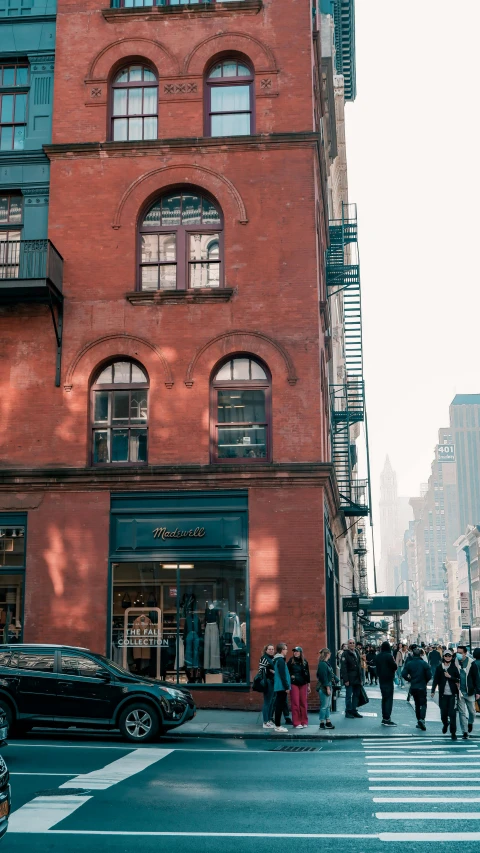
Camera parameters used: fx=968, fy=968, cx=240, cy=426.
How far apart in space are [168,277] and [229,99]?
5.25 meters

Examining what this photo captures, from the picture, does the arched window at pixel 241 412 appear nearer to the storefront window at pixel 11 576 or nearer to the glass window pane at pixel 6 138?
the storefront window at pixel 11 576

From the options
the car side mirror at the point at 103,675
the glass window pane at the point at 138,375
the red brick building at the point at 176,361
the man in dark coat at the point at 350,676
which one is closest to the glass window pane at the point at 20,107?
the red brick building at the point at 176,361

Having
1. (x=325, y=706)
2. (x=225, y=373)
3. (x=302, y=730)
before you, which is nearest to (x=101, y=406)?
(x=225, y=373)

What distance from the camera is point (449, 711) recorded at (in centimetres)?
1895

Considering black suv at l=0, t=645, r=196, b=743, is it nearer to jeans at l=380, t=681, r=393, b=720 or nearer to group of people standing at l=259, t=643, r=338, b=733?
group of people standing at l=259, t=643, r=338, b=733

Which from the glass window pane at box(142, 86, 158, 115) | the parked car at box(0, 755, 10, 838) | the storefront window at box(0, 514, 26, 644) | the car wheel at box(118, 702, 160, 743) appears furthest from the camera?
the glass window pane at box(142, 86, 158, 115)

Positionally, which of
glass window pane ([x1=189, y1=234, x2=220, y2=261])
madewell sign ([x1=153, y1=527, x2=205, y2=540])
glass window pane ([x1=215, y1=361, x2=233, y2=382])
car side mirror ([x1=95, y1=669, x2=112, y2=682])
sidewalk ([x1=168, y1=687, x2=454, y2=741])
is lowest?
sidewalk ([x1=168, y1=687, x2=454, y2=741])

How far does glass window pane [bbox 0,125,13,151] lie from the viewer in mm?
26719

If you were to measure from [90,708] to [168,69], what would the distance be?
1723 centimetres

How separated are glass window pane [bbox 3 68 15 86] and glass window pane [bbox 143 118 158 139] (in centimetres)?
408

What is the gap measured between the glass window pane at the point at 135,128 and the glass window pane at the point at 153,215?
1960mm

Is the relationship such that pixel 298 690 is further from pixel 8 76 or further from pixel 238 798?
pixel 8 76

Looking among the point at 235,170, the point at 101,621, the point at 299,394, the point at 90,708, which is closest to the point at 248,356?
the point at 299,394

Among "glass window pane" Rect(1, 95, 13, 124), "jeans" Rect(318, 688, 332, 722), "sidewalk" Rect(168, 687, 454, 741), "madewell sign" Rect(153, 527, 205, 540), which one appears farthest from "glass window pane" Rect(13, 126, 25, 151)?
"jeans" Rect(318, 688, 332, 722)
